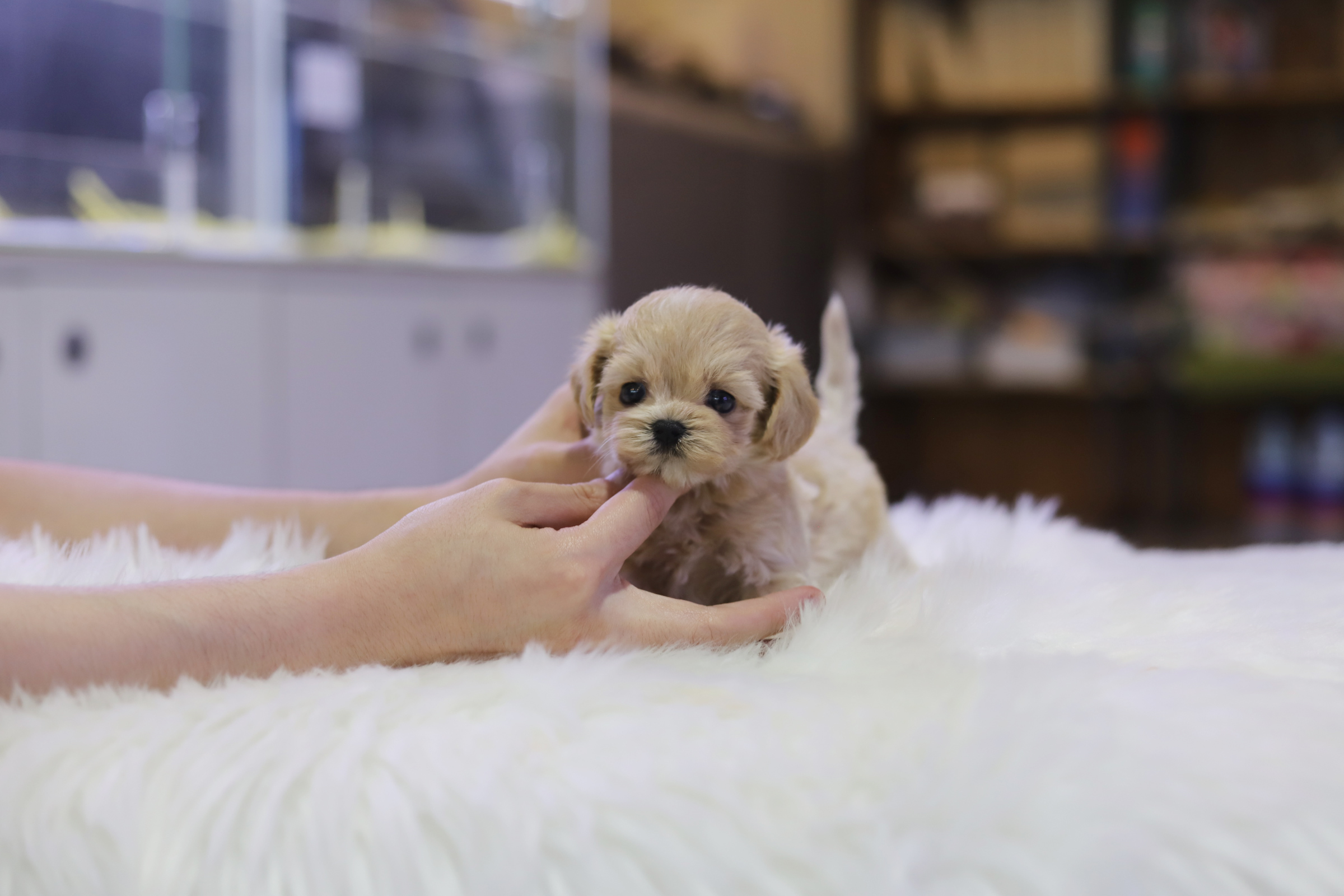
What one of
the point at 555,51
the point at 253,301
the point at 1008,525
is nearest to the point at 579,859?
the point at 1008,525

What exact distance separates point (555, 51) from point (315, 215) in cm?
116

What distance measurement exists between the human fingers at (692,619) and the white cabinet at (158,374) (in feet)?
6.27

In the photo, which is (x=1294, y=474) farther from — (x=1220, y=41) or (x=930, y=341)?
(x=1220, y=41)

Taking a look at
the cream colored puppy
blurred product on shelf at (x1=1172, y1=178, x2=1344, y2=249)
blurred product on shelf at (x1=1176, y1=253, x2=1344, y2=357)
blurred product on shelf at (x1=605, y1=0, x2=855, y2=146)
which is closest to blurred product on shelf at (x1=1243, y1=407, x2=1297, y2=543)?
blurred product on shelf at (x1=1176, y1=253, x2=1344, y2=357)

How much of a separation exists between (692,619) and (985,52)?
4.78 m

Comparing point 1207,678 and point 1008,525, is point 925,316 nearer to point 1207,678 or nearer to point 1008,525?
point 1008,525

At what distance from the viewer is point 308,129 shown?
327cm

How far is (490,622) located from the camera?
88cm

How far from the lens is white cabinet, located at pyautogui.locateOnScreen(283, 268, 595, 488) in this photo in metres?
2.94

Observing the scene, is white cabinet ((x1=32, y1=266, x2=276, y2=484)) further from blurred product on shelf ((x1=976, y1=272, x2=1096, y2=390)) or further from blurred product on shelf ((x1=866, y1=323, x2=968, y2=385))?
blurred product on shelf ((x1=976, y1=272, x2=1096, y2=390))

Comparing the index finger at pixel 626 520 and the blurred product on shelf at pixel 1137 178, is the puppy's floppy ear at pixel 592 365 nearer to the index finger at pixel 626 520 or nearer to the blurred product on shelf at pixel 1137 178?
the index finger at pixel 626 520

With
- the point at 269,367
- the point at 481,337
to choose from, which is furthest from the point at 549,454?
the point at 481,337

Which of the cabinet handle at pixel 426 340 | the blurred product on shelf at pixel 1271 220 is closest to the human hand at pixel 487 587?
the cabinet handle at pixel 426 340

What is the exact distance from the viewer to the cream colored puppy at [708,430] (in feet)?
3.42
